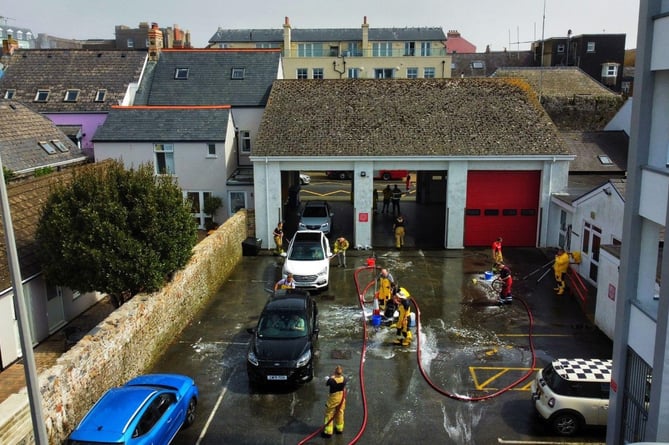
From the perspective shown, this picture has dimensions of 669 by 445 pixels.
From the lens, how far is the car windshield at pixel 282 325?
14.9 metres

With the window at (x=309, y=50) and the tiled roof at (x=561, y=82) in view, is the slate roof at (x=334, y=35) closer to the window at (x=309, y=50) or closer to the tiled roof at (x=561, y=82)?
the window at (x=309, y=50)

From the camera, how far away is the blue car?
410 inches

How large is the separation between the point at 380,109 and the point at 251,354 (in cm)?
1807

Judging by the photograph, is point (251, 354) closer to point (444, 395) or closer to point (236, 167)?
point (444, 395)

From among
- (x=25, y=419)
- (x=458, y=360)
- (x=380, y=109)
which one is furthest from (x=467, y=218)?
(x=25, y=419)

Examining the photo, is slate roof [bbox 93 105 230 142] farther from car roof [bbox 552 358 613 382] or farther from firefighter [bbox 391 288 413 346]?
car roof [bbox 552 358 613 382]

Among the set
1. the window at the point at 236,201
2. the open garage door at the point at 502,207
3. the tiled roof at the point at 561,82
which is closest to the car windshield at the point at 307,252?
the window at the point at 236,201

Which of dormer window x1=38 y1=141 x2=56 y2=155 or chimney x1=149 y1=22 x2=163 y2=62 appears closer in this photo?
dormer window x1=38 y1=141 x2=56 y2=155

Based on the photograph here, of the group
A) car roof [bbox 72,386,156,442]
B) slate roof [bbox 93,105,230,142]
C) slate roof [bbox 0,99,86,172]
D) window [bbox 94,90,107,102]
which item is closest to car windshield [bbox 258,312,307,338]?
car roof [bbox 72,386,156,442]

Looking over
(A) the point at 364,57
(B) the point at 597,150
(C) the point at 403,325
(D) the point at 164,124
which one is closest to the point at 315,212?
(D) the point at 164,124

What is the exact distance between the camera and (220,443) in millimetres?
11961

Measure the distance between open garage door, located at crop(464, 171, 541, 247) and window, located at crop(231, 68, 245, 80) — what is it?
52.5 feet

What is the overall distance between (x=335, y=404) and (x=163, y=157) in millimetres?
20930

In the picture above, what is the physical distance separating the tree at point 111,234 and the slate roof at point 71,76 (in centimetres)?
1984
